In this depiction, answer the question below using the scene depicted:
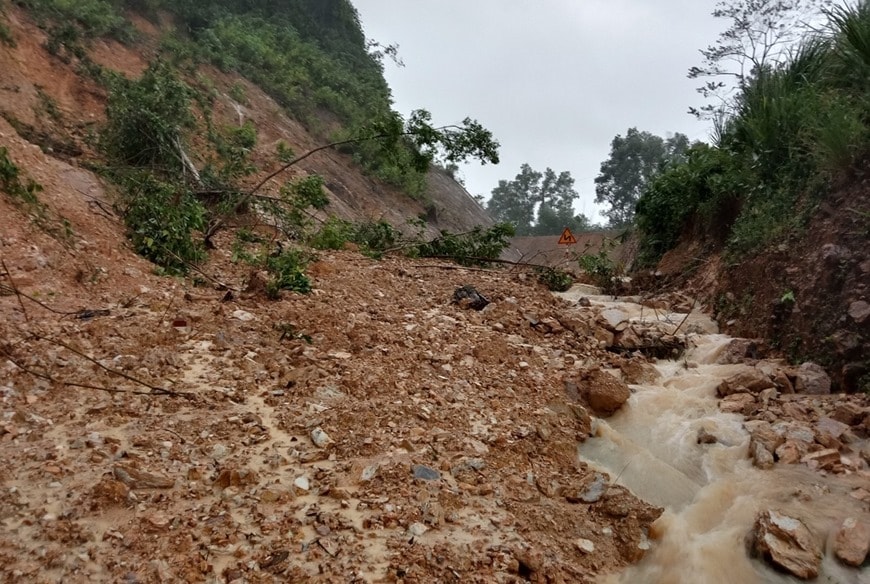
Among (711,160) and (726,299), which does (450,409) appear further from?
(711,160)

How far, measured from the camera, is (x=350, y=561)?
87.9 inches

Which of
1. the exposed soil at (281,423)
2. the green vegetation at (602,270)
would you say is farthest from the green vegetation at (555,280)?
the exposed soil at (281,423)

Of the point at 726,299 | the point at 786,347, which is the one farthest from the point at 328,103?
the point at 786,347

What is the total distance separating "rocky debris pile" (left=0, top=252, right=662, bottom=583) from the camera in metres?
2.20

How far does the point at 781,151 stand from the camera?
20.4ft

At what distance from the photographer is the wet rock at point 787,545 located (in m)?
2.39

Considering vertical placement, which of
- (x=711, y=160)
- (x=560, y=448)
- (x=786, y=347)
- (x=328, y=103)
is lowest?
(x=560, y=448)

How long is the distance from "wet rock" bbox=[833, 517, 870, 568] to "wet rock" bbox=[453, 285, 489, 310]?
371 cm

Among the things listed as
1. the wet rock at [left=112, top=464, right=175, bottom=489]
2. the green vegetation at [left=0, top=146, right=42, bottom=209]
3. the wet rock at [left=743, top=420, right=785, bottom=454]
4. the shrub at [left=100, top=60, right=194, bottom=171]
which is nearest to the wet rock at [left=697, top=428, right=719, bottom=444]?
the wet rock at [left=743, top=420, right=785, bottom=454]

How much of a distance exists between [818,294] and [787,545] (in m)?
2.72

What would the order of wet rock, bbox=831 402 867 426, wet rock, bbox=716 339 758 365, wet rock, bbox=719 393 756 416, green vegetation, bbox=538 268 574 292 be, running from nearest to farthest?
wet rock, bbox=831 402 867 426
wet rock, bbox=719 393 756 416
wet rock, bbox=716 339 758 365
green vegetation, bbox=538 268 574 292

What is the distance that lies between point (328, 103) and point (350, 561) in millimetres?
16703

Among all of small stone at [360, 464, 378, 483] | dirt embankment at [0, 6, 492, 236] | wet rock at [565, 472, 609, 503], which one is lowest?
small stone at [360, 464, 378, 483]

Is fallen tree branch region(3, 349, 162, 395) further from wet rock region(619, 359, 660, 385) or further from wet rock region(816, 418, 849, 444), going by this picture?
wet rock region(816, 418, 849, 444)
